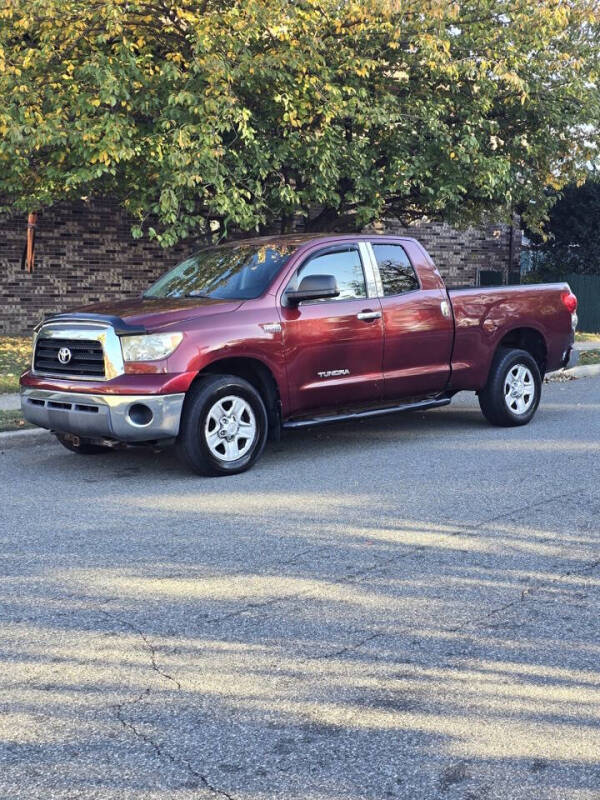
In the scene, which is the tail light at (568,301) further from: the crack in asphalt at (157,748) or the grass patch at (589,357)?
the crack in asphalt at (157,748)

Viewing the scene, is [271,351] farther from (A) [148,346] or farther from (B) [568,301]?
(B) [568,301]

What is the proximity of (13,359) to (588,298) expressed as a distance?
1344 cm

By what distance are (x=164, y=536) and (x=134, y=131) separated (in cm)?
846

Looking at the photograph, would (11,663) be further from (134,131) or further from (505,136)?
(505,136)

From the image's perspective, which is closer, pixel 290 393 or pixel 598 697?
pixel 598 697

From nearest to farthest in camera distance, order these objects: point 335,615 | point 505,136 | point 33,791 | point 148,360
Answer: point 33,791 < point 335,615 < point 148,360 < point 505,136

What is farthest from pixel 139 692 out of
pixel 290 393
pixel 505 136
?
pixel 505 136

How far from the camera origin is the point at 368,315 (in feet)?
29.7

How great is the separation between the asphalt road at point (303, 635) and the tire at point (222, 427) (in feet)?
0.75

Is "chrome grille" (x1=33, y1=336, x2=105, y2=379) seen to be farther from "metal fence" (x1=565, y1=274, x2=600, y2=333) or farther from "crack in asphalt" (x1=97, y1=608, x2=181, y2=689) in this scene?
"metal fence" (x1=565, y1=274, x2=600, y2=333)

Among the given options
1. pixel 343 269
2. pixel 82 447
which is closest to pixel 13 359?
pixel 82 447

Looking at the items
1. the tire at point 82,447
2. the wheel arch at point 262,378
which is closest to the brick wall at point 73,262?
the tire at point 82,447

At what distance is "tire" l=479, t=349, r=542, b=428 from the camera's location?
33.5ft

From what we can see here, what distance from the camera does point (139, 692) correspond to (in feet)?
12.9
